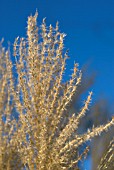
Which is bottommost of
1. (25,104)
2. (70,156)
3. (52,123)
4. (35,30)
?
(70,156)

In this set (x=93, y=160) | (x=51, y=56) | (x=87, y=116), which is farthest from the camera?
(x=87, y=116)

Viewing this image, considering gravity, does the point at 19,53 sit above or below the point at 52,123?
above

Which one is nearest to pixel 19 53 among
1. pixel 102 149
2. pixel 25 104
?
pixel 25 104

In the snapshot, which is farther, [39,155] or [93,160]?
[93,160]

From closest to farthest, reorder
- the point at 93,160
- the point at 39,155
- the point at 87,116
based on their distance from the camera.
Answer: the point at 39,155
the point at 93,160
the point at 87,116

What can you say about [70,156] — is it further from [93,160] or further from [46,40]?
[93,160]

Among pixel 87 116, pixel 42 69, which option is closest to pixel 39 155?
pixel 42 69
